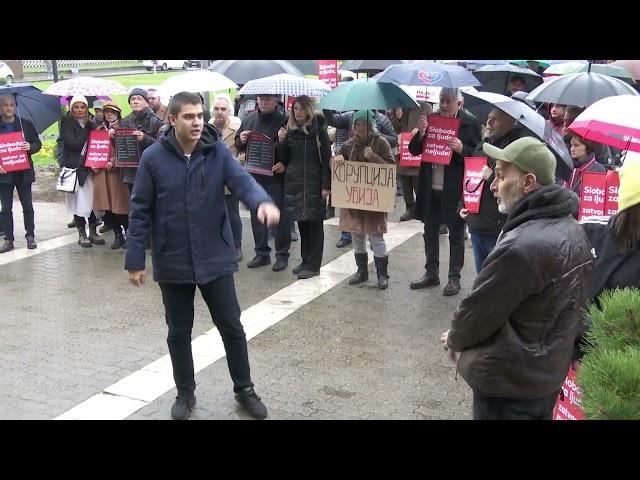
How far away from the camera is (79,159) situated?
940 centimetres

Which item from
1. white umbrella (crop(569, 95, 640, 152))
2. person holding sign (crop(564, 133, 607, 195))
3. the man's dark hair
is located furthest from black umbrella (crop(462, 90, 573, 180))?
the man's dark hair

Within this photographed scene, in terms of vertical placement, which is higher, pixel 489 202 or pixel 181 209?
pixel 181 209

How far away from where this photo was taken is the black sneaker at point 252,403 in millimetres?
4844

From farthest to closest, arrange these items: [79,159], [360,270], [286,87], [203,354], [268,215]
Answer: [79,159]
[360,270]
[286,87]
[203,354]
[268,215]

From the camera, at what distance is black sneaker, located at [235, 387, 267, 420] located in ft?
15.9

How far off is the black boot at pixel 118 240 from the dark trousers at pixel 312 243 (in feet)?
8.91

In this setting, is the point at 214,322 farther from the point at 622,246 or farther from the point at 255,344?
the point at 622,246

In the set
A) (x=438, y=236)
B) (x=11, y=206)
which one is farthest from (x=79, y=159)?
(x=438, y=236)

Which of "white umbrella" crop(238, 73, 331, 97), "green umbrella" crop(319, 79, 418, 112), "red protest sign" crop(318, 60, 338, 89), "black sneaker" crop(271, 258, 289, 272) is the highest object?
"red protest sign" crop(318, 60, 338, 89)

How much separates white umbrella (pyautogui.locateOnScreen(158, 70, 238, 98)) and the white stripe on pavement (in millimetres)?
2566

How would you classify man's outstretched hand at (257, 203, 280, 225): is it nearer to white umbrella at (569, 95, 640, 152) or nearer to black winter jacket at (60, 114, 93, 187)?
white umbrella at (569, 95, 640, 152)

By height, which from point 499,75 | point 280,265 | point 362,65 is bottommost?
point 280,265

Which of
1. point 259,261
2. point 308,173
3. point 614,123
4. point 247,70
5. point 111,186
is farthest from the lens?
point 247,70

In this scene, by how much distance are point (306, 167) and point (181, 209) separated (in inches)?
135
